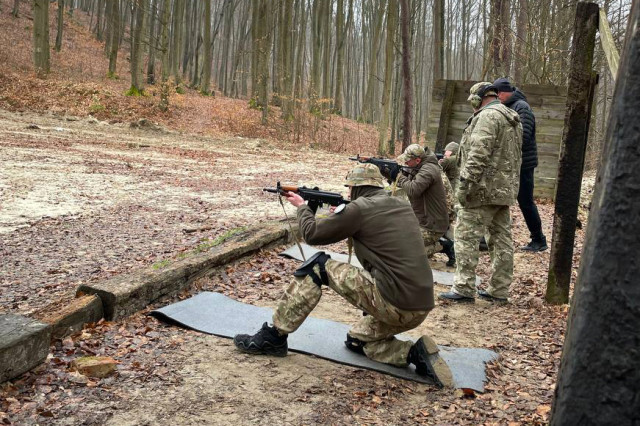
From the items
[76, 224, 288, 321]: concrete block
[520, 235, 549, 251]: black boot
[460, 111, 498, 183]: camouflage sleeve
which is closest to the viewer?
[76, 224, 288, 321]: concrete block

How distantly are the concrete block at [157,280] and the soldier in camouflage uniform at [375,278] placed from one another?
1.07 m

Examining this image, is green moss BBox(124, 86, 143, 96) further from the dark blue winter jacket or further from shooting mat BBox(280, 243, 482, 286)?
the dark blue winter jacket

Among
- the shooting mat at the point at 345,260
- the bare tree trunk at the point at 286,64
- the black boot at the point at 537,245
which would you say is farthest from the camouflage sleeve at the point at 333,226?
the bare tree trunk at the point at 286,64

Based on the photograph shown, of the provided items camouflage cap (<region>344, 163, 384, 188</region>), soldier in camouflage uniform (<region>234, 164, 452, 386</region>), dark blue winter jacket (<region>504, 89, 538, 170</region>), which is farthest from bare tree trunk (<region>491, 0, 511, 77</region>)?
soldier in camouflage uniform (<region>234, 164, 452, 386</region>)

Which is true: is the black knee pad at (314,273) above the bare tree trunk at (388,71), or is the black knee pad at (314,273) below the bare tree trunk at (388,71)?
below

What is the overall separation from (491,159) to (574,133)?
84cm

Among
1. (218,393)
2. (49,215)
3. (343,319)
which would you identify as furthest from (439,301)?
(49,215)

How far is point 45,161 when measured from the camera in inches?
518

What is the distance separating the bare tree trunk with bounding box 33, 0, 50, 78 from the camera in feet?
80.1

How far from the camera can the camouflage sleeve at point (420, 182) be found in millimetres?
7242

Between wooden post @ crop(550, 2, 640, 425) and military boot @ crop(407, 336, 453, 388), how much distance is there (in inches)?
123

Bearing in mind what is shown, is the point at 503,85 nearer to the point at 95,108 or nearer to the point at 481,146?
the point at 481,146

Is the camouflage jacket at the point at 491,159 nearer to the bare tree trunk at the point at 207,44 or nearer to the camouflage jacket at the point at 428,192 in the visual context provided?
the camouflage jacket at the point at 428,192

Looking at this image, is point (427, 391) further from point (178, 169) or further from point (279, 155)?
point (279, 155)
